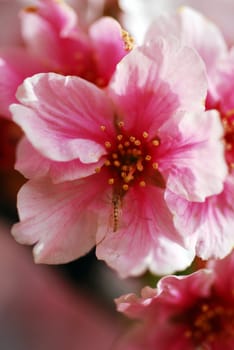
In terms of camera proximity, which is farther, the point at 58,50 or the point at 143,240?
the point at 58,50

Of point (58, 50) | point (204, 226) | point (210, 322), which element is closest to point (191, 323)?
point (210, 322)

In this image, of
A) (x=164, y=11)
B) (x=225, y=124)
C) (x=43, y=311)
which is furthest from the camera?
(x=43, y=311)

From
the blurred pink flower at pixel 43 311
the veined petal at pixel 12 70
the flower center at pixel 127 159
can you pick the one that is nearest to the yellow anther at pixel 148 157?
the flower center at pixel 127 159

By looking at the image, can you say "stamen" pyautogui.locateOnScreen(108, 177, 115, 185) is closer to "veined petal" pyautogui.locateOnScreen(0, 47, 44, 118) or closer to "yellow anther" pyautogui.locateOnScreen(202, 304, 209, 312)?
"veined petal" pyautogui.locateOnScreen(0, 47, 44, 118)

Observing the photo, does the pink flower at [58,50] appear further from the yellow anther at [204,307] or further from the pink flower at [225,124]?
the yellow anther at [204,307]

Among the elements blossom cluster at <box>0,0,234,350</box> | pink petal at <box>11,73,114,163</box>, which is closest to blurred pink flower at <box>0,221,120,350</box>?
blossom cluster at <box>0,0,234,350</box>

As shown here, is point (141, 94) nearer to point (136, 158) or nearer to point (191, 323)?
point (136, 158)

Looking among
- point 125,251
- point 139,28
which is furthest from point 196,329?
point 139,28
